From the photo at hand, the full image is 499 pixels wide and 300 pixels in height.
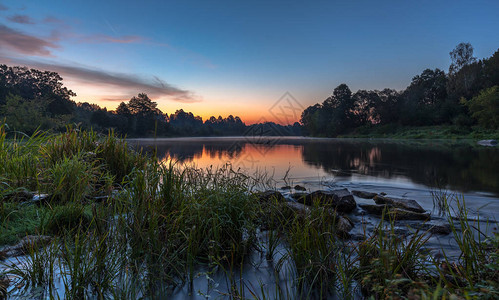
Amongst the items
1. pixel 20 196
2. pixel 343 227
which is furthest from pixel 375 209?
pixel 20 196

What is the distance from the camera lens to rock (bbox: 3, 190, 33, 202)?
351cm

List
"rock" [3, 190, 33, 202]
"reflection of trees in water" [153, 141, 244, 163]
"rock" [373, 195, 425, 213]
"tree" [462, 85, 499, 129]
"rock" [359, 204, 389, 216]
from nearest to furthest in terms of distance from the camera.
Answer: "rock" [3, 190, 33, 202], "rock" [373, 195, 425, 213], "rock" [359, 204, 389, 216], "reflection of trees in water" [153, 141, 244, 163], "tree" [462, 85, 499, 129]

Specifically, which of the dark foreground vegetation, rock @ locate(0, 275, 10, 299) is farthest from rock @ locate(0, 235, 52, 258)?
rock @ locate(0, 275, 10, 299)

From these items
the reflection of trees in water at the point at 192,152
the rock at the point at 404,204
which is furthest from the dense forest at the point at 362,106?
the rock at the point at 404,204

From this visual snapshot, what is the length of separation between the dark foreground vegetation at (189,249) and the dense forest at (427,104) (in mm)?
49321

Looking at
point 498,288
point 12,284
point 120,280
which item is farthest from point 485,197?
point 12,284

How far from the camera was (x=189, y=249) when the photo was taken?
98.6 inches

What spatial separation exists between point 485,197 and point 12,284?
30.8 ft

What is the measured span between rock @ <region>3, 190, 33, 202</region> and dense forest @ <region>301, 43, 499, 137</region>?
171 feet

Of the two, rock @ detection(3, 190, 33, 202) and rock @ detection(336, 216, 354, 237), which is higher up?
rock @ detection(3, 190, 33, 202)

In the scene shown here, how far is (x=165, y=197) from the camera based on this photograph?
10.9 feet

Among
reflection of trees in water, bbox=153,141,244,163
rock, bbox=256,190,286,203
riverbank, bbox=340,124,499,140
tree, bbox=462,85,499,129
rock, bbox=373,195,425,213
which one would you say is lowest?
reflection of trees in water, bbox=153,141,244,163

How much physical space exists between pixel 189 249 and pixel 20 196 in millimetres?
3105

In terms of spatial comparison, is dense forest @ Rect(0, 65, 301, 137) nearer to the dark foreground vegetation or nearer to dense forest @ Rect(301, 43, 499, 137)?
the dark foreground vegetation
